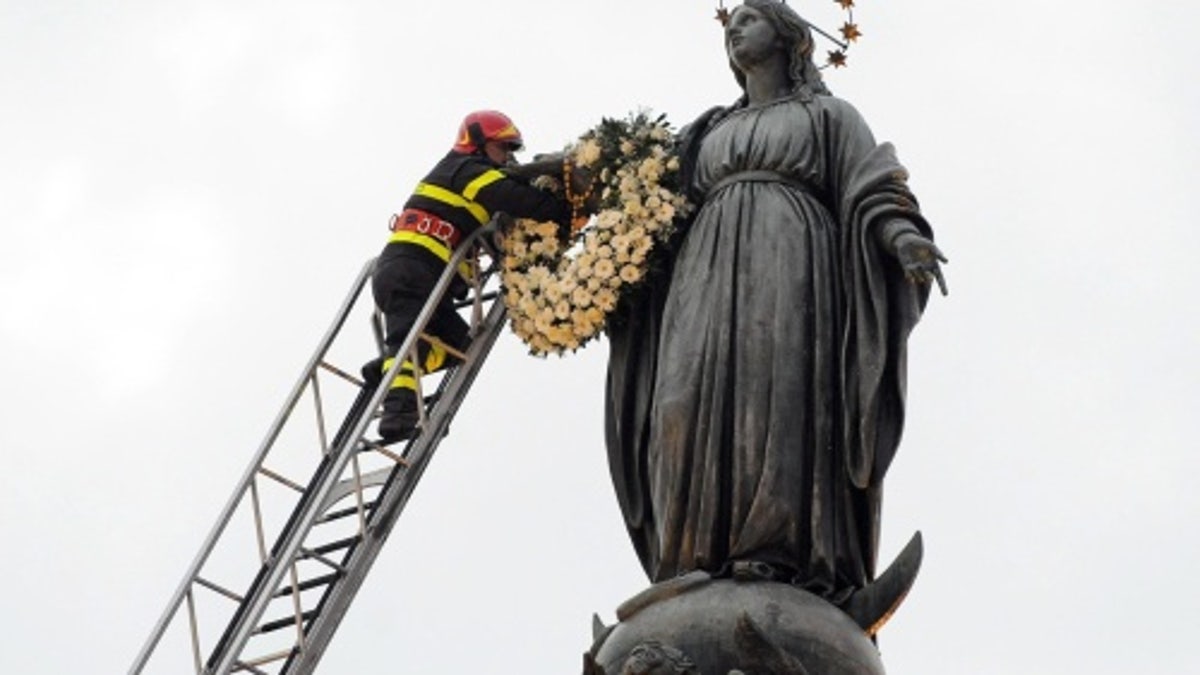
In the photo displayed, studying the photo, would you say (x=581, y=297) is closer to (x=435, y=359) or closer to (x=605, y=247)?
(x=605, y=247)

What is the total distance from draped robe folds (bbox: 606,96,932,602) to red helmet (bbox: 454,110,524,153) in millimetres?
1776

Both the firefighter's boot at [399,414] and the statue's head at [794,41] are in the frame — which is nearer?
the statue's head at [794,41]

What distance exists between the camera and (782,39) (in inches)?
730

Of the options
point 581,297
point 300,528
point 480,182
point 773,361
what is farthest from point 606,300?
point 300,528

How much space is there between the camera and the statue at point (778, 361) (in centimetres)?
1714

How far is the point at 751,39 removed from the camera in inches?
728

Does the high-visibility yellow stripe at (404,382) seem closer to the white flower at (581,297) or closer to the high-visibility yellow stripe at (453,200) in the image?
the high-visibility yellow stripe at (453,200)

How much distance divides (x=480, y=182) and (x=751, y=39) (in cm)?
173

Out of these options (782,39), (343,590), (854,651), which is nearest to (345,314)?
(343,590)

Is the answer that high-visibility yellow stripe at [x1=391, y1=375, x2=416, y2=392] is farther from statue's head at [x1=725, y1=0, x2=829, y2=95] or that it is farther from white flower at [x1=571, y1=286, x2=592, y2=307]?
statue's head at [x1=725, y1=0, x2=829, y2=95]

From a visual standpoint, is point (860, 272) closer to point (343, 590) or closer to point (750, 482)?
point (750, 482)

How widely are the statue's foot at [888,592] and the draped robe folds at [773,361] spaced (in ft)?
0.41

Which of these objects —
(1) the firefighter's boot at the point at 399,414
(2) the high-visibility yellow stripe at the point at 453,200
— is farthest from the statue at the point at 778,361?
(1) the firefighter's boot at the point at 399,414

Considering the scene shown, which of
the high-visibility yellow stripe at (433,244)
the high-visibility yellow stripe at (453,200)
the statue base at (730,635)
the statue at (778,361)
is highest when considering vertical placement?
the high-visibility yellow stripe at (453,200)
